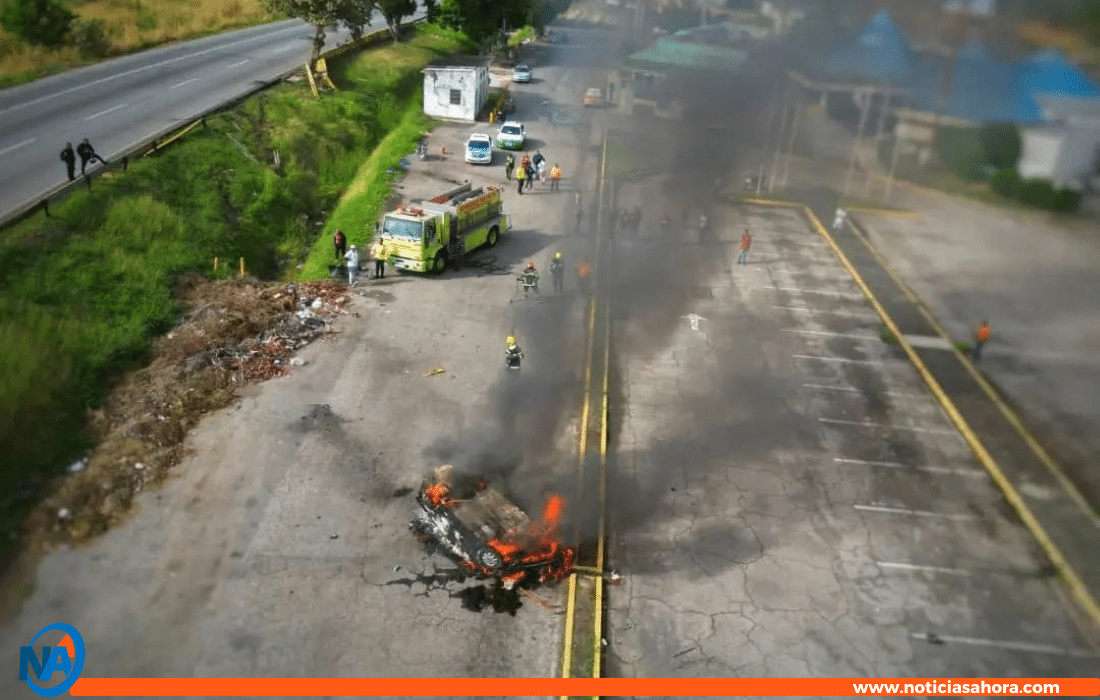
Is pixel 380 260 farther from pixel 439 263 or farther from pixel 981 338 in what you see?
pixel 981 338

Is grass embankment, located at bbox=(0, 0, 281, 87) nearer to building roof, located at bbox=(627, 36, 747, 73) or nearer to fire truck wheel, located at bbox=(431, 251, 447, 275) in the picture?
fire truck wheel, located at bbox=(431, 251, 447, 275)

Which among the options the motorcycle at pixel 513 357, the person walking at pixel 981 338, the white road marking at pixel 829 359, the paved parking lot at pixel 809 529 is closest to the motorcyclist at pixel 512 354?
the motorcycle at pixel 513 357

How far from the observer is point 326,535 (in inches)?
550

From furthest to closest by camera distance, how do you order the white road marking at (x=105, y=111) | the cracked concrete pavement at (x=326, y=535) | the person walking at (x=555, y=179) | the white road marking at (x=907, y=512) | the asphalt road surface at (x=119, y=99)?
the person walking at (x=555, y=179)
the white road marking at (x=105, y=111)
the asphalt road surface at (x=119, y=99)
the white road marking at (x=907, y=512)
the cracked concrete pavement at (x=326, y=535)

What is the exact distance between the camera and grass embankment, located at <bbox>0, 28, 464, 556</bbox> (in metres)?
15.9

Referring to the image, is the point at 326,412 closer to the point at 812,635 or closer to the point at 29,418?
the point at 29,418

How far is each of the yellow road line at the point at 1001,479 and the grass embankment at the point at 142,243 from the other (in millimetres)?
17247

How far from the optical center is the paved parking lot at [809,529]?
1234 centimetres

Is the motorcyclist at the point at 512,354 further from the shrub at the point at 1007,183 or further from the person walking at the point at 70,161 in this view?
the person walking at the point at 70,161

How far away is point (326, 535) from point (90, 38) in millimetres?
36944

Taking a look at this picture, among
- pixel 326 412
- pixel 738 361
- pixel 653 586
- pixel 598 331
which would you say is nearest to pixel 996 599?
pixel 653 586

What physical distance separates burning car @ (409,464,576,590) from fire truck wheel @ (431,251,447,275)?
11443mm

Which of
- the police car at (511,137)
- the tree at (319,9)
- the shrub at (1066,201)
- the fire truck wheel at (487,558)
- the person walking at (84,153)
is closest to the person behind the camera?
the shrub at (1066,201)

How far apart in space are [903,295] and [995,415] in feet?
23.3
